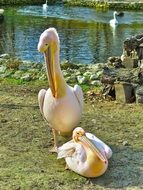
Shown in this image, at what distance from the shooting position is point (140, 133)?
7.17 meters

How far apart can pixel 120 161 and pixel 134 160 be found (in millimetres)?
178

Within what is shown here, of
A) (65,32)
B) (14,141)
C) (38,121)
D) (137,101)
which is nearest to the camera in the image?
(14,141)

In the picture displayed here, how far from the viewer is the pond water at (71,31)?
16688 millimetres

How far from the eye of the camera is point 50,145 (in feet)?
22.2

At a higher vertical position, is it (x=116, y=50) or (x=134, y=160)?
(x=134, y=160)

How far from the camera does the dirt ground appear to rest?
5633mm

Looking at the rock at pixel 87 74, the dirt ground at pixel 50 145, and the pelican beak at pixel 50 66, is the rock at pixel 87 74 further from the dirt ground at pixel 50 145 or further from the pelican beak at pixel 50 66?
the pelican beak at pixel 50 66

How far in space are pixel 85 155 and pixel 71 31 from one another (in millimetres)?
16121

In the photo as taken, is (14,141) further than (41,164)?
Yes

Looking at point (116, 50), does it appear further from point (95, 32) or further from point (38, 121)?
point (38, 121)

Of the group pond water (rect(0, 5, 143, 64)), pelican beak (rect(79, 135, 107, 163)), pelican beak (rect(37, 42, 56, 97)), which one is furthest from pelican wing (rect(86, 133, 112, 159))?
pond water (rect(0, 5, 143, 64))

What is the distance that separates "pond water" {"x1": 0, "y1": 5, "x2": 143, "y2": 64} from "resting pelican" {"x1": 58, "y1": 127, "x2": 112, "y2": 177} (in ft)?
30.9

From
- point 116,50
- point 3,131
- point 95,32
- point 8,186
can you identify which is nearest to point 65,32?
point 95,32

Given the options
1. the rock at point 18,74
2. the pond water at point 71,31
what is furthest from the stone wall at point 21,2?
the rock at point 18,74
